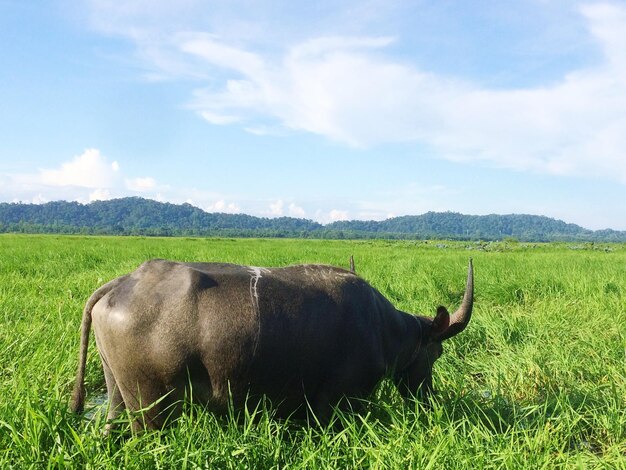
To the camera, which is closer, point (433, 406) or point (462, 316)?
point (433, 406)

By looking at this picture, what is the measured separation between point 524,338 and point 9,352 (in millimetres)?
4946

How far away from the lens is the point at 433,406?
3.30 metres

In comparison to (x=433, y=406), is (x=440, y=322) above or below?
above

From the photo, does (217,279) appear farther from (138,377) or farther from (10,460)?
(10,460)

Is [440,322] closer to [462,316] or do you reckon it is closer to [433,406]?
[462,316]

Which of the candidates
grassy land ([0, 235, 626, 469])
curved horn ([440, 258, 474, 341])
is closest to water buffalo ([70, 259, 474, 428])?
grassy land ([0, 235, 626, 469])

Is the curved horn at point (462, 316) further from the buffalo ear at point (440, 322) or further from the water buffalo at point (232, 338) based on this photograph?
the water buffalo at point (232, 338)

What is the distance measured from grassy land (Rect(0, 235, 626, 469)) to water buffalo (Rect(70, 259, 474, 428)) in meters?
0.16

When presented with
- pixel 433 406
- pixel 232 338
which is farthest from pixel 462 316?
pixel 232 338

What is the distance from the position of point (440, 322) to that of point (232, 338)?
5.55 feet

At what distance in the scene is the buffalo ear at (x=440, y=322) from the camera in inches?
148

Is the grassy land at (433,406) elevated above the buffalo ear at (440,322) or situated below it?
below

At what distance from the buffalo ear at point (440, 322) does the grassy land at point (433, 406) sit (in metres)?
0.47

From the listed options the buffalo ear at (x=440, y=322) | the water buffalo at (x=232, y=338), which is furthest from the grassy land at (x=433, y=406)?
the buffalo ear at (x=440, y=322)
